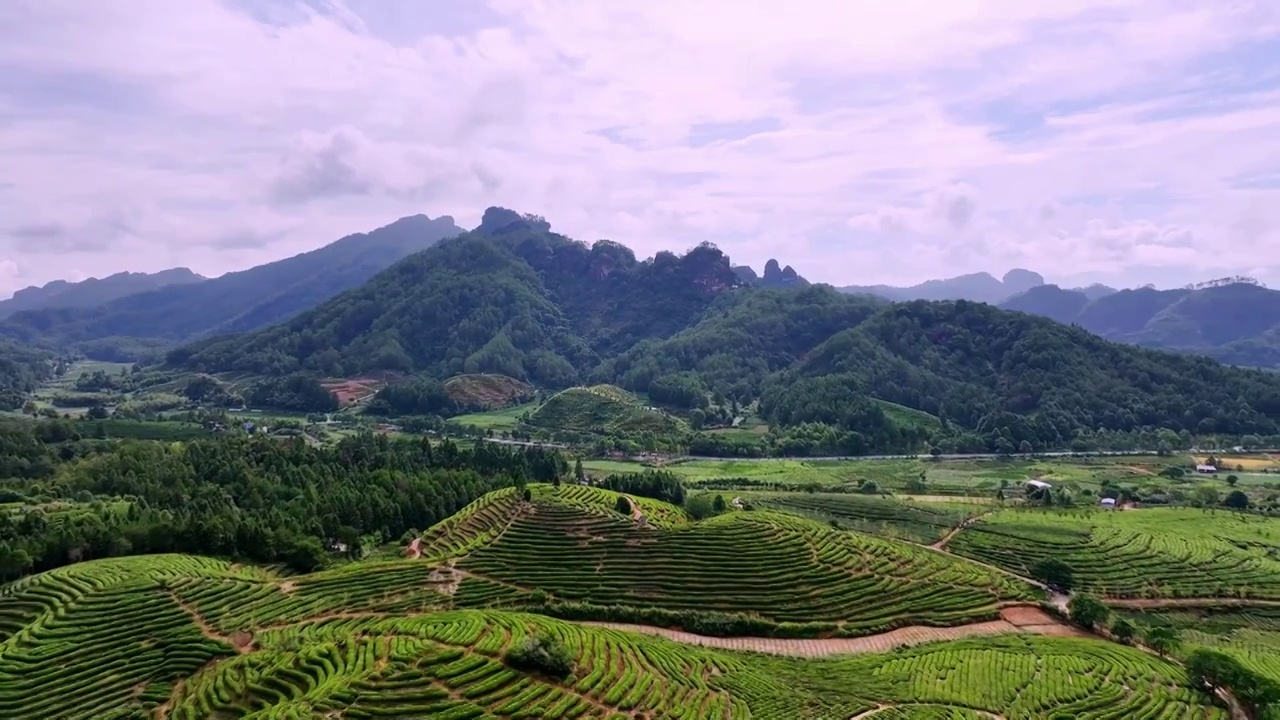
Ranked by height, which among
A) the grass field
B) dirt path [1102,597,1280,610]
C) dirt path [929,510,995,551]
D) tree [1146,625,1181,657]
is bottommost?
dirt path [1102,597,1280,610]

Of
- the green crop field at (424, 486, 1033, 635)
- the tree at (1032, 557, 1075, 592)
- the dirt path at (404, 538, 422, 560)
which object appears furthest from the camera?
the tree at (1032, 557, 1075, 592)

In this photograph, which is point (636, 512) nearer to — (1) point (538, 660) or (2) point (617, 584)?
(2) point (617, 584)

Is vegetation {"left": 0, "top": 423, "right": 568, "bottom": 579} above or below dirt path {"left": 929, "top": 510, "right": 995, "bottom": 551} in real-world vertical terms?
above

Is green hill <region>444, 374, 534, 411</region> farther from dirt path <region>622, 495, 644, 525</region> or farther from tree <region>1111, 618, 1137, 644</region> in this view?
tree <region>1111, 618, 1137, 644</region>

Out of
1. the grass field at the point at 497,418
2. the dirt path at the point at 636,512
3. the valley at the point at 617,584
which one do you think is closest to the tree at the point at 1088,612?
the valley at the point at 617,584

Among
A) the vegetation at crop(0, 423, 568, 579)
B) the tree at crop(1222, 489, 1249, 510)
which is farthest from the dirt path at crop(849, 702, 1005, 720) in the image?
the tree at crop(1222, 489, 1249, 510)

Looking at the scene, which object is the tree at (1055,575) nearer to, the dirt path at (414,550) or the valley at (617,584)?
the valley at (617,584)

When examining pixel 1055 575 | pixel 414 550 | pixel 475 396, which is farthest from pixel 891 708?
pixel 475 396

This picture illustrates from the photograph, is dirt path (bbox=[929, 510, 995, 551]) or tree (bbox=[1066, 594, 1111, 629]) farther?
dirt path (bbox=[929, 510, 995, 551])
